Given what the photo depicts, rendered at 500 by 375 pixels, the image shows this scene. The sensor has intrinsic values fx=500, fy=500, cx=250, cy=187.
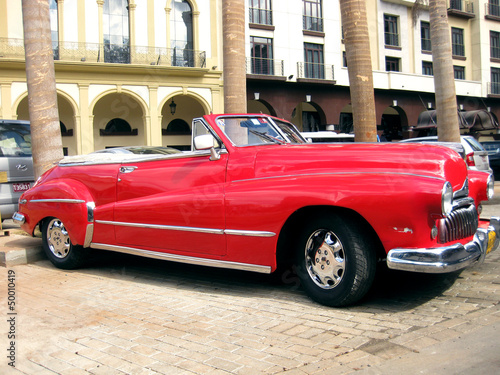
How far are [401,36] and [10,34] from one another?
22501 mm

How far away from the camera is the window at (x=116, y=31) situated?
23.5 m

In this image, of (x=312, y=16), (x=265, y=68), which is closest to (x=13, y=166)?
(x=265, y=68)

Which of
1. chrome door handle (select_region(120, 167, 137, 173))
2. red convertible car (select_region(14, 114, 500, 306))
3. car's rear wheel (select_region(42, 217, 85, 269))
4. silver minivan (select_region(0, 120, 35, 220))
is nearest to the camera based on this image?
red convertible car (select_region(14, 114, 500, 306))

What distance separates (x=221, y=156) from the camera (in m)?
4.85

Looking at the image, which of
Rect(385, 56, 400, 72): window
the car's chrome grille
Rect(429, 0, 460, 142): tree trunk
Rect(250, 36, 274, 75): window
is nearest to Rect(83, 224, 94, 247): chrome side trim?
the car's chrome grille

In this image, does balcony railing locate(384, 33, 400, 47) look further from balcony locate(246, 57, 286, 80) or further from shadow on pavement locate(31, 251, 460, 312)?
shadow on pavement locate(31, 251, 460, 312)

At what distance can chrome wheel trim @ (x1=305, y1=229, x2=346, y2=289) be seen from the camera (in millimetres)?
4137

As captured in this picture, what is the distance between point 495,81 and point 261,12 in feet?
64.7

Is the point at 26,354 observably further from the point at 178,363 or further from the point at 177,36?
the point at 177,36

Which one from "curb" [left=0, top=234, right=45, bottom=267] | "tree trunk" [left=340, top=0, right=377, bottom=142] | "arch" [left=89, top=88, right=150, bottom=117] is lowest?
"curb" [left=0, top=234, right=45, bottom=267]

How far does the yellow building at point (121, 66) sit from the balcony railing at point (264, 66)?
5.36 ft

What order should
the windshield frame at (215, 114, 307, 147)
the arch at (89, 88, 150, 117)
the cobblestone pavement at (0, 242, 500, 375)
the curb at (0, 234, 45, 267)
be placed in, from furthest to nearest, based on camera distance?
the arch at (89, 88, 150, 117) < the curb at (0, 234, 45, 267) < the windshield frame at (215, 114, 307, 147) < the cobblestone pavement at (0, 242, 500, 375)

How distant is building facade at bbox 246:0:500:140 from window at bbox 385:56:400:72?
0.20 ft

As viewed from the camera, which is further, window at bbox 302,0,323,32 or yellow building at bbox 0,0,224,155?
window at bbox 302,0,323,32
